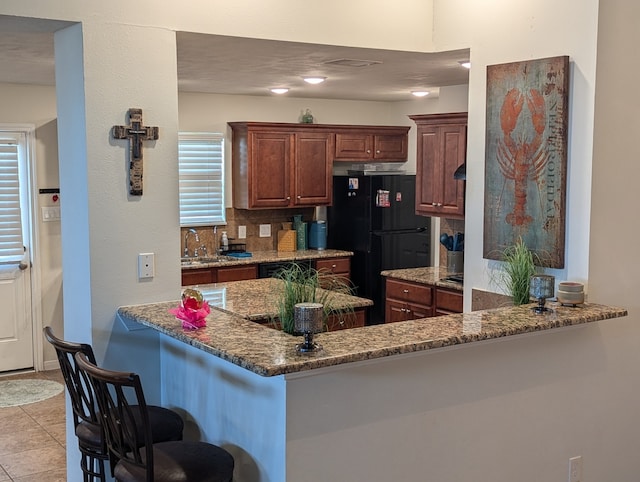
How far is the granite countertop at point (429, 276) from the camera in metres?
5.18

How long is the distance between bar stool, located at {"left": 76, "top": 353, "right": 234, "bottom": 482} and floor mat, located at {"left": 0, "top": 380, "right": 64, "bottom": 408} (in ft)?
10.4

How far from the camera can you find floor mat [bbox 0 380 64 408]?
5658 millimetres

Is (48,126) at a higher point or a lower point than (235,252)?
higher

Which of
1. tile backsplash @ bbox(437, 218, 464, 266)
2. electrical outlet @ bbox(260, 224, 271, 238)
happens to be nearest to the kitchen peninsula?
tile backsplash @ bbox(437, 218, 464, 266)

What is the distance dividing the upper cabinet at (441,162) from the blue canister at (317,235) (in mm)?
1965

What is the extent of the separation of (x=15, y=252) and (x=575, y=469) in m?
4.77

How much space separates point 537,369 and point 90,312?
6.33 ft

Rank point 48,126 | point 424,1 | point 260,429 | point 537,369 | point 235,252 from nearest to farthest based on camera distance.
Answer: point 260,429, point 537,369, point 424,1, point 48,126, point 235,252

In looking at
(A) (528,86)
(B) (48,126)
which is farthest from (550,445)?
(B) (48,126)

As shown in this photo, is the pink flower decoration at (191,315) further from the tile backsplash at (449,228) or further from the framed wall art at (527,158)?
the tile backsplash at (449,228)

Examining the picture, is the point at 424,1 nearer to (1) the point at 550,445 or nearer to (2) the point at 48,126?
(1) the point at 550,445

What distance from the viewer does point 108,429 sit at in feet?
9.01

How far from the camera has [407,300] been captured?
18.3ft

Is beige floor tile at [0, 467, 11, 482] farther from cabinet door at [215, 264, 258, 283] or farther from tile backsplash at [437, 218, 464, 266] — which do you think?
tile backsplash at [437, 218, 464, 266]
